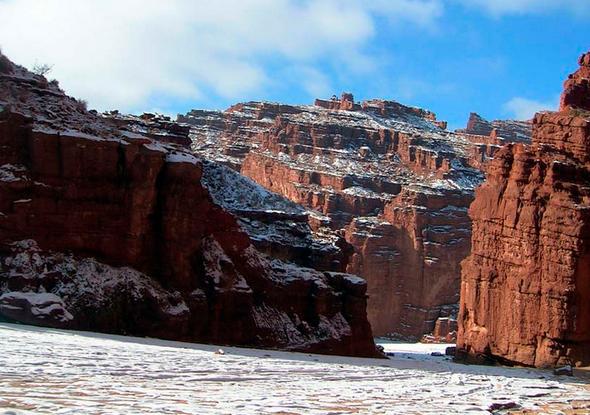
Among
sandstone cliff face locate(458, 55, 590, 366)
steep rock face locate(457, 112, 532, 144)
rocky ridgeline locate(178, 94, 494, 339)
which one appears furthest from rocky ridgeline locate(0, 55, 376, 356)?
steep rock face locate(457, 112, 532, 144)

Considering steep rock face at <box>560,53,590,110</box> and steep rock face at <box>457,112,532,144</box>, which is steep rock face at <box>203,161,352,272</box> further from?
steep rock face at <box>457,112,532,144</box>

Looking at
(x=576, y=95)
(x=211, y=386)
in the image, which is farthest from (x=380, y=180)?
(x=211, y=386)

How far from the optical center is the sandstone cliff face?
112 feet

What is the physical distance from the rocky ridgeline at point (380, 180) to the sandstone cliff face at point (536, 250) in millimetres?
36619

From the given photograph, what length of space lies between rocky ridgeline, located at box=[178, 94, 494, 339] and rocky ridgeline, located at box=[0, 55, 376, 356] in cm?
4672

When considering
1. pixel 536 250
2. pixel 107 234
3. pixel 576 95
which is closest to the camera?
pixel 107 234

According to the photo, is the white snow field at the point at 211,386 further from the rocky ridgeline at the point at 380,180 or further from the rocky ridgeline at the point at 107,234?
the rocky ridgeline at the point at 380,180

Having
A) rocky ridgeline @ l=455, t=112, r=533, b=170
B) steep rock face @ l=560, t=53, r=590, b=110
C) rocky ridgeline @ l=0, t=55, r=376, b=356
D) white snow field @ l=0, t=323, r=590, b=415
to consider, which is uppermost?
rocky ridgeline @ l=455, t=112, r=533, b=170

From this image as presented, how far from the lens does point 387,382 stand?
12273mm

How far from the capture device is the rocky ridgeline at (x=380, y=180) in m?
90.8

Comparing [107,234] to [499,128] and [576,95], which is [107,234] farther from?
[499,128]

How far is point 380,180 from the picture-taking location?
355ft

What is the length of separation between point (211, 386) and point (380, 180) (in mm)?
99976

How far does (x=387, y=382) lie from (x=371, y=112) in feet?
420
